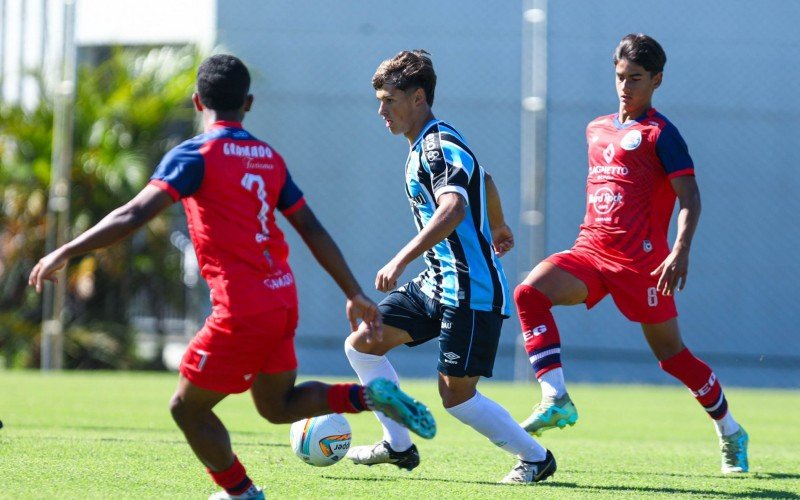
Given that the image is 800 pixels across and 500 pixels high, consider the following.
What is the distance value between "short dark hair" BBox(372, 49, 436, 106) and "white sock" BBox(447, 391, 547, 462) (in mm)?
1385

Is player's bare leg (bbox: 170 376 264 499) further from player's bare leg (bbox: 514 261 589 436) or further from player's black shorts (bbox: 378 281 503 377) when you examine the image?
player's bare leg (bbox: 514 261 589 436)

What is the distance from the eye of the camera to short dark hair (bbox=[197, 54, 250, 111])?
436 centimetres

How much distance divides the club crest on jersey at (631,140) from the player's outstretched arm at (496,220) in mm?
760

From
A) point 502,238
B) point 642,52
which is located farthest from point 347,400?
point 642,52

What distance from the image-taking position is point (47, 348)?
13.3m

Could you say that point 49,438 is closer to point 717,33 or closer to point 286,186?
point 286,186

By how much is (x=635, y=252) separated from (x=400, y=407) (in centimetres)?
228

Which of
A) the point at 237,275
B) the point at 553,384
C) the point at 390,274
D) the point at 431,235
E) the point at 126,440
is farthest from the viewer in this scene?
the point at 126,440

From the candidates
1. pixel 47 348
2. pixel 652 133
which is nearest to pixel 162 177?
pixel 652 133

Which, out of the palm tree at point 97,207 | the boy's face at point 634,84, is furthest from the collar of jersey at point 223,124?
the palm tree at point 97,207

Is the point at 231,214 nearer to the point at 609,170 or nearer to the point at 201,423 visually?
the point at 201,423

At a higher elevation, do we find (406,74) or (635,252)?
(406,74)

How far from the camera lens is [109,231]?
4012 millimetres

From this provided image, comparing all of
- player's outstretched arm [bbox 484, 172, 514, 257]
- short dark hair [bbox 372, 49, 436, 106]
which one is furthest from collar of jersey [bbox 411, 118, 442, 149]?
player's outstretched arm [bbox 484, 172, 514, 257]
